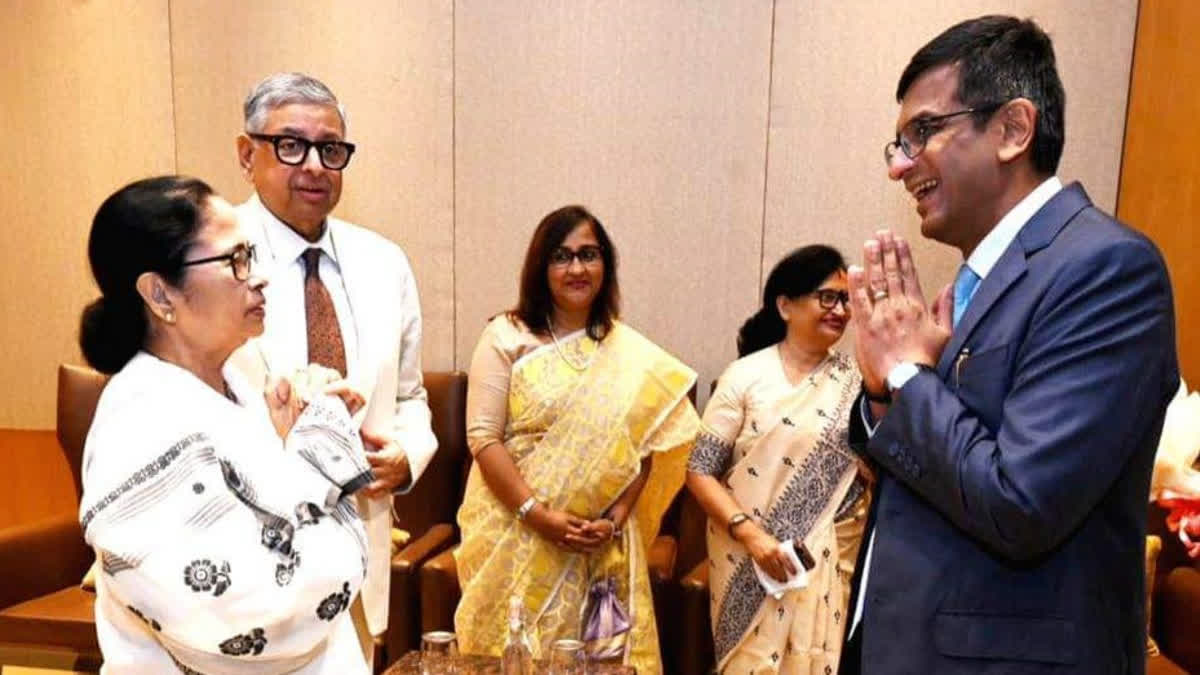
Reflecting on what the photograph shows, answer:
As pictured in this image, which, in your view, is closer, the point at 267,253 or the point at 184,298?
the point at 184,298

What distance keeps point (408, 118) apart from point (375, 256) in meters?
1.59

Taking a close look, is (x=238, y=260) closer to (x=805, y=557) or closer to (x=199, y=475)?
(x=199, y=475)

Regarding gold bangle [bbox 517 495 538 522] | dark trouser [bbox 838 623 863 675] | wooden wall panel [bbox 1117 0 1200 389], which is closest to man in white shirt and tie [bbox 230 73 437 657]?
gold bangle [bbox 517 495 538 522]

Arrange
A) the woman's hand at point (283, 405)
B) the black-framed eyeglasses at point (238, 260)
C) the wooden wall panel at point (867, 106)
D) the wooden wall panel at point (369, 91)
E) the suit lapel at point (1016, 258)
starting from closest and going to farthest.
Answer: the suit lapel at point (1016, 258)
the black-framed eyeglasses at point (238, 260)
the woman's hand at point (283, 405)
the wooden wall panel at point (867, 106)
the wooden wall panel at point (369, 91)

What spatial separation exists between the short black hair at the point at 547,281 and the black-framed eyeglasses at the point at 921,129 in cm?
131

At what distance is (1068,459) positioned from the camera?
0.97m

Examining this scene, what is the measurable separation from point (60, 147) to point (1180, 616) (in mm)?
4260

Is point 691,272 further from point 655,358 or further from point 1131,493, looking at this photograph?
point 1131,493

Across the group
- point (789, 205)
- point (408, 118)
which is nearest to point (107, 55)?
A: point (408, 118)

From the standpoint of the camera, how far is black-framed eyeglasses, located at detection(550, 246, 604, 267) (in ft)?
→ 7.95

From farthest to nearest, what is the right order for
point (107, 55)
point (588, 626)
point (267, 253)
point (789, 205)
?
point (107, 55) < point (789, 205) < point (588, 626) < point (267, 253)

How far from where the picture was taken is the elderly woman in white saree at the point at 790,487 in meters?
2.44

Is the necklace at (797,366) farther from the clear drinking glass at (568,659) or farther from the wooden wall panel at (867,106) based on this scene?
the clear drinking glass at (568,659)

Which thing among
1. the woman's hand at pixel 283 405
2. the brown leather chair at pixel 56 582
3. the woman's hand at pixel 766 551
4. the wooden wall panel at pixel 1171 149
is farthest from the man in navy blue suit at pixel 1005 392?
the brown leather chair at pixel 56 582
